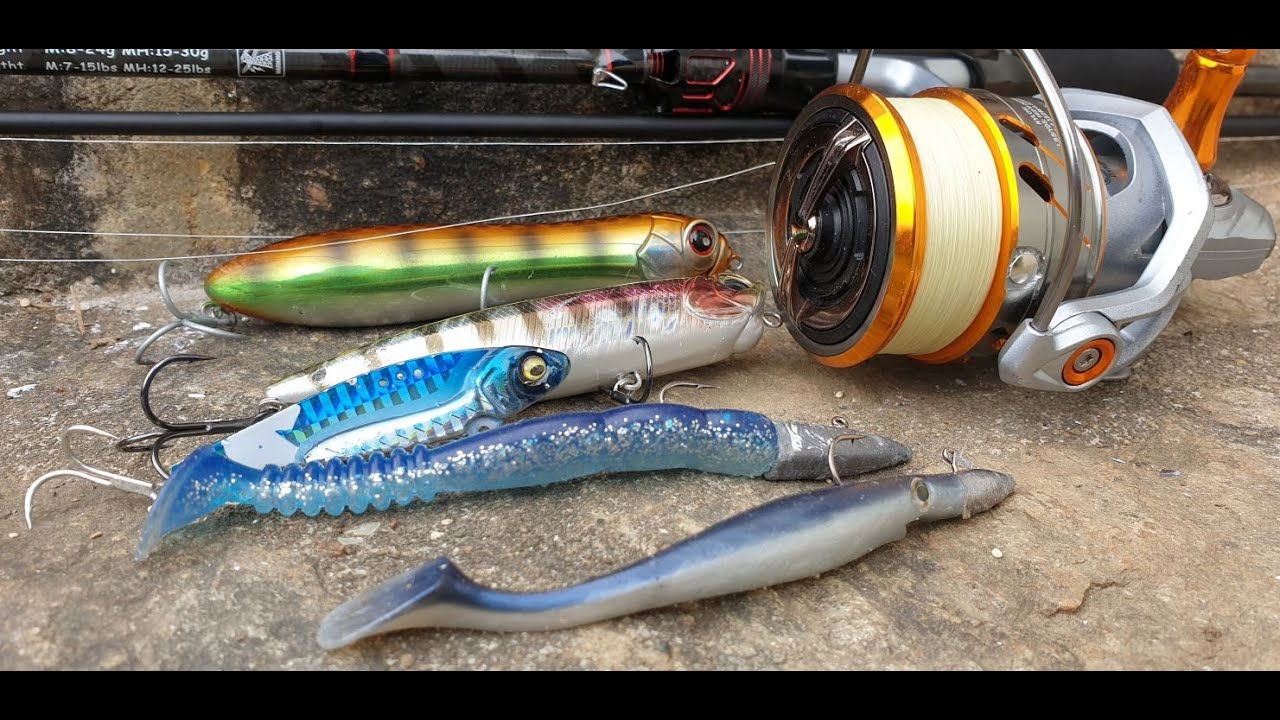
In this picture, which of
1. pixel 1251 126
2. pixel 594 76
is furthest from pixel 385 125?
pixel 1251 126

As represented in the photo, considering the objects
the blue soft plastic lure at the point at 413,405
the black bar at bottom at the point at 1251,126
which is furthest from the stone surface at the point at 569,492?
the black bar at bottom at the point at 1251,126

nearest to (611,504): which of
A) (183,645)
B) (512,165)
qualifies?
(183,645)

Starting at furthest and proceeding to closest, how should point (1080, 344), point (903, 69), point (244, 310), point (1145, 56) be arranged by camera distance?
point (1145, 56), point (903, 69), point (244, 310), point (1080, 344)

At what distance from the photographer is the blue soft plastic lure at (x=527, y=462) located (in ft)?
4.09

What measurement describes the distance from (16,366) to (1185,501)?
1.90m

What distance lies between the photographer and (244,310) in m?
1.81

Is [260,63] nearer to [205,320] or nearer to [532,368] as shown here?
[205,320]

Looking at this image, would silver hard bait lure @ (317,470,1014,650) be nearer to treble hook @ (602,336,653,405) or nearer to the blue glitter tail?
the blue glitter tail

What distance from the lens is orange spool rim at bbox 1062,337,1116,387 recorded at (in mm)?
1486

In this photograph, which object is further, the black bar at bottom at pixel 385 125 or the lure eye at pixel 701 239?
the lure eye at pixel 701 239

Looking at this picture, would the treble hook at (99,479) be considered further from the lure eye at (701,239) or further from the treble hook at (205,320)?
the lure eye at (701,239)

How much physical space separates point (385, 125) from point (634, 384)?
0.71 m

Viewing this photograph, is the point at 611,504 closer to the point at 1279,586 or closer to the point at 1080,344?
the point at 1080,344

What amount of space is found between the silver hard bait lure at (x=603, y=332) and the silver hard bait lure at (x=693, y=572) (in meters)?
0.46
